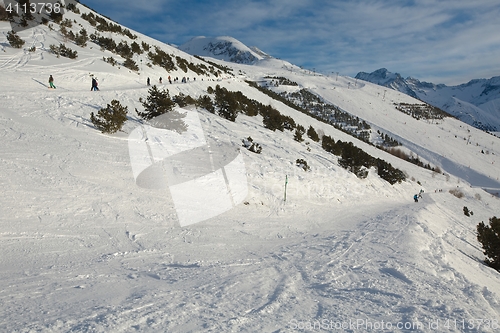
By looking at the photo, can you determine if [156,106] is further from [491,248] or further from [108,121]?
[491,248]

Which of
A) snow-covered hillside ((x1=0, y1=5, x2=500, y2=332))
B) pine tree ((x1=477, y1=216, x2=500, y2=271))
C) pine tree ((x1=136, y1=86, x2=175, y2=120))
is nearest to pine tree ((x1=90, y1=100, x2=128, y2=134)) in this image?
snow-covered hillside ((x1=0, y1=5, x2=500, y2=332))

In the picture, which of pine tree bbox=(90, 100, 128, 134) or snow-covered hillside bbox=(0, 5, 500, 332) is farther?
pine tree bbox=(90, 100, 128, 134)

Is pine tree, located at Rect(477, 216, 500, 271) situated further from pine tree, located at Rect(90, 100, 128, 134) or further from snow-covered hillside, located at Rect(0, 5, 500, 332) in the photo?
pine tree, located at Rect(90, 100, 128, 134)

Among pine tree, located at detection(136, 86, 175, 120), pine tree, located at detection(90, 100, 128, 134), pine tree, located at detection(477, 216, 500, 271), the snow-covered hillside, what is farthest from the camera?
pine tree, located at detection(136, 86, 175, 120)

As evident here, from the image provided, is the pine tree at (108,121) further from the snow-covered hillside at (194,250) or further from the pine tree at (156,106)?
the pine tree at (156,106)

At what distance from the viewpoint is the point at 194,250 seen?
5988 mm

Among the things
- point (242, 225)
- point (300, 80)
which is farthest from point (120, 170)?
point (300, 80)

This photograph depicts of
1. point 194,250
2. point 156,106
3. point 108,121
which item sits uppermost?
point 156,106

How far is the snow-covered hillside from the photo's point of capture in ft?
11.3

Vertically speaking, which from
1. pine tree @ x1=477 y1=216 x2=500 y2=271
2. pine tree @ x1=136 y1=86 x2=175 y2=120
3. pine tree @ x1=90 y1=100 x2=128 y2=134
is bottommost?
pine tree @ x1=477 y1=216 x2=500 y2=271

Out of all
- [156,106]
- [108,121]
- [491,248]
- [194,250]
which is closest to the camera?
[194,250]

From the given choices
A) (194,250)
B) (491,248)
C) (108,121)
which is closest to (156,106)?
(108,121)

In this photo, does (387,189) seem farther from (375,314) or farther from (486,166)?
(486,166)

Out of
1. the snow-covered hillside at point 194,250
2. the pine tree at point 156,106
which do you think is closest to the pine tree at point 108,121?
the snow-covered hillside at point 194,250
